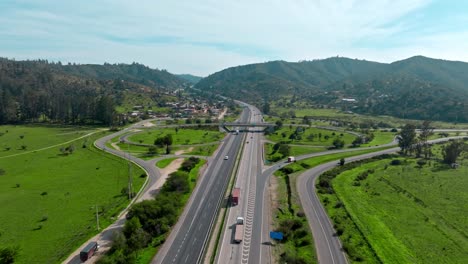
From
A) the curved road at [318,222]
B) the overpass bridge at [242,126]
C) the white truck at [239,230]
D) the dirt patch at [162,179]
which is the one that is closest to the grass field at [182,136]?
the overpass bridge at [242,126]

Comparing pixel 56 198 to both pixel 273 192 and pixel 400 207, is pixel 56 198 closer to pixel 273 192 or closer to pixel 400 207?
pixel 273 192

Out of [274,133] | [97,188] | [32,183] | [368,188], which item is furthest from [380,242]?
[274,133]

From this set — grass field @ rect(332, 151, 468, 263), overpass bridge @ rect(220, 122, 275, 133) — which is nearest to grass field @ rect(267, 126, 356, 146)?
overpass bridge @ rect(220, 122, 275, 133)

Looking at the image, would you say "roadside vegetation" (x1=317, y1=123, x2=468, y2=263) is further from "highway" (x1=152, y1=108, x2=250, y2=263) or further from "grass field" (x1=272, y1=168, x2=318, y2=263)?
"highway" (x1=152, y1=108, x2=250, y2=263)

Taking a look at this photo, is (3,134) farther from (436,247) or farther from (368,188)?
(436,247)

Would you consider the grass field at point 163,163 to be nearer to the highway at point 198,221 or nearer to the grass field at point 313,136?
the highway at point 198,221

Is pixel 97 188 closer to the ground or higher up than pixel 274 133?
closer to the ground

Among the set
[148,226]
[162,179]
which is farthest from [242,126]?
[148,226]
